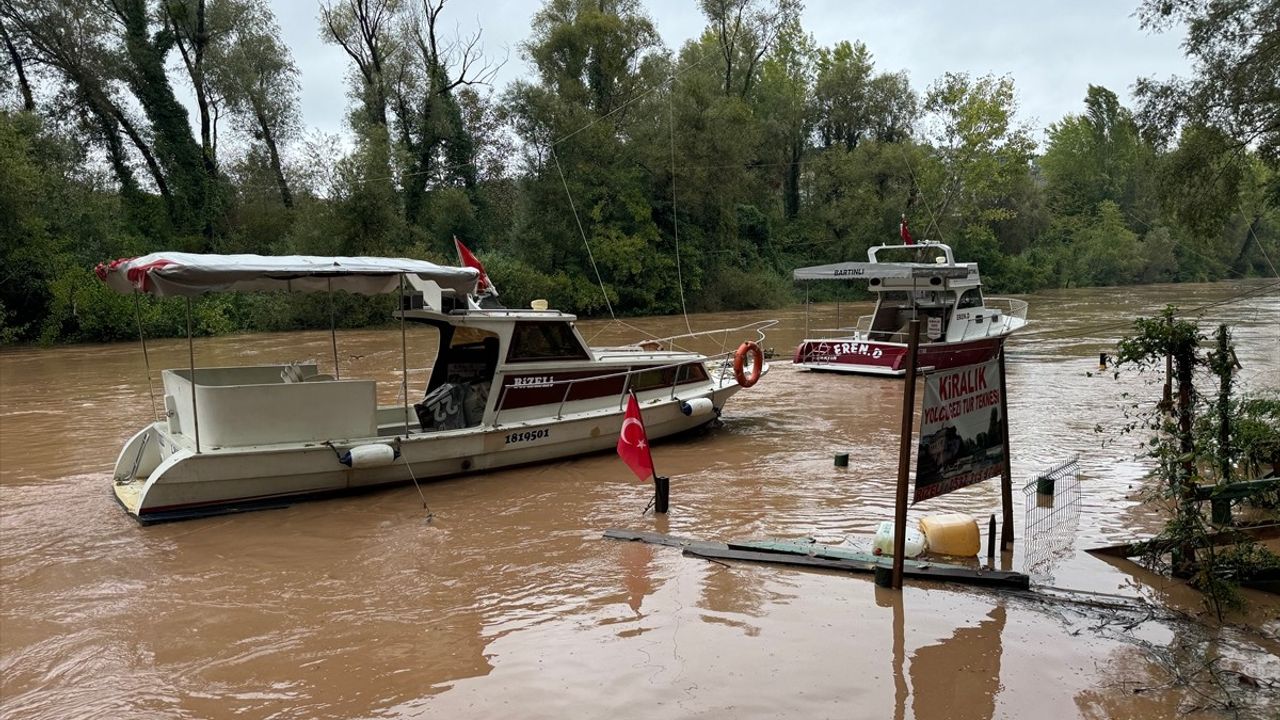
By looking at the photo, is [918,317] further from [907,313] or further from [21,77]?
[21,77]

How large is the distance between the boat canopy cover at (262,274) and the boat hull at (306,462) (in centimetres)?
168

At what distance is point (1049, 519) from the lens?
8.60 metres

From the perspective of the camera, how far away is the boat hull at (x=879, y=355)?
18.5m

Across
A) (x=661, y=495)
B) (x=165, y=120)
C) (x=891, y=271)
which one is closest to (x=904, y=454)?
(x=661, y=495)

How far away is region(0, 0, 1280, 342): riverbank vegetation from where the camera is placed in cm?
3306

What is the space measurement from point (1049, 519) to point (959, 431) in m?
2.83

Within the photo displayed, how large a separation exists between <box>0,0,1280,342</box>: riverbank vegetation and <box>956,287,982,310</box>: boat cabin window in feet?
36.6

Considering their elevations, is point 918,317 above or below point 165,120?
below

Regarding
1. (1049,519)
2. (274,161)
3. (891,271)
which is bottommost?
(1049,519)

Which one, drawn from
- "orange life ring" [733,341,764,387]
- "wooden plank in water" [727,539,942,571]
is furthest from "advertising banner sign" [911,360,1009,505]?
"orange life ring" [733,341,764,387]

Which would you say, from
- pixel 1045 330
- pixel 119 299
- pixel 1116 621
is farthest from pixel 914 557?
pixel 119 299

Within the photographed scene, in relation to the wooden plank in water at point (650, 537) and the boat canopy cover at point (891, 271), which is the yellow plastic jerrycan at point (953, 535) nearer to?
the wooden plank in water at point (650, 537)

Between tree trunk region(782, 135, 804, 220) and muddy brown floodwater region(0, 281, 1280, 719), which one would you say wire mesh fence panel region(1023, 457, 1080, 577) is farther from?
tree trunk region(782, 135, 804, 220)

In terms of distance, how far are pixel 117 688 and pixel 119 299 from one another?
92.5 feet
